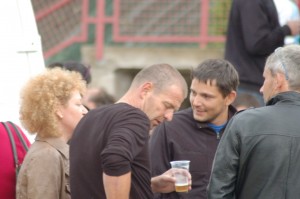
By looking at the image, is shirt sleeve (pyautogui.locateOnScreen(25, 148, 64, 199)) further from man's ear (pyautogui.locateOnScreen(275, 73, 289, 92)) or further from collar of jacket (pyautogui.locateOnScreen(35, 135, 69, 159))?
man's ear (pyautogui.locateOnScreen(275, 73, 289, 92))

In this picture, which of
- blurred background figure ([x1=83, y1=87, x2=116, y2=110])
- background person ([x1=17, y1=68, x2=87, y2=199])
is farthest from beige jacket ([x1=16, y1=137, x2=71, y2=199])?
blurred background figure ([x1=83, y1=87, x2=116, y2=110])

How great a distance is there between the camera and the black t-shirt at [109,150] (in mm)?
5027

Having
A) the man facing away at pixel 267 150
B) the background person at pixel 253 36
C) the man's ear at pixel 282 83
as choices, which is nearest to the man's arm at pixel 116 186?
the man facing away at pixel 267 150

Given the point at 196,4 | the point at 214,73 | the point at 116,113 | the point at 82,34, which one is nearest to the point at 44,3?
the point at 82,34

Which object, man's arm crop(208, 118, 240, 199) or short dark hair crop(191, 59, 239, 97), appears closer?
man's arm crop(208, 118, 240, 199)

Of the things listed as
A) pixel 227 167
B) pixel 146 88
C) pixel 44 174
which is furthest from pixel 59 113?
pixel 227 167

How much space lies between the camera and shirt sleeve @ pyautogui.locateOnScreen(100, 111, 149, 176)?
197 inches

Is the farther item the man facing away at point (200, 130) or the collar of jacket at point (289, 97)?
the man facing away at point (200, 130)

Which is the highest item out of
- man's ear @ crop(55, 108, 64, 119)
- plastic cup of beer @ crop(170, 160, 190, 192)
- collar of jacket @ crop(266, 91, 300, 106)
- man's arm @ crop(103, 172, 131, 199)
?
collar of jacket @ crop(266, 91, 300, 106)

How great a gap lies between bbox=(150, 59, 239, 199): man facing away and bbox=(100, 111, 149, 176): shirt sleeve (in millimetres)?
990

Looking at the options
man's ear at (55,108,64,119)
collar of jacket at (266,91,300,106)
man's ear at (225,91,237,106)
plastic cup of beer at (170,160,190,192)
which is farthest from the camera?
man's ear at (225,91,237,106)

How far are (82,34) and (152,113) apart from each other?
6.68 m

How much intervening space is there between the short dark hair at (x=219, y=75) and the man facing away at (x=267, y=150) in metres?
0.99

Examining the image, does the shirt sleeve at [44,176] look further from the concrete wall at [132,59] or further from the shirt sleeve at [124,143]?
the concrete wall at [132,59]
